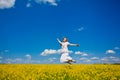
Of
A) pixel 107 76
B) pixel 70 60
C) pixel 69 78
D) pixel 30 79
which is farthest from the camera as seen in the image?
pixel 70 60

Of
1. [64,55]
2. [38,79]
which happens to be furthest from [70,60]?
[38,79]

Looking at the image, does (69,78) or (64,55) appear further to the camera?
(64,55)

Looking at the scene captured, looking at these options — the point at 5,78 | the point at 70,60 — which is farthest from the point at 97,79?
the point at 70,60

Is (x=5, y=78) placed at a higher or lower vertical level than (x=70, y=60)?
lower

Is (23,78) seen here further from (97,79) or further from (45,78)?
(97,79)

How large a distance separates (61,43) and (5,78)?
620 cm

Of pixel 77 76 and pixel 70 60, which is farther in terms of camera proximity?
pixel 70 60

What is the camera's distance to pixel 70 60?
1480cm

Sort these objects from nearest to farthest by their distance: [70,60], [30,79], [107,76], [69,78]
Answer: [30,79], [69,78], [107,76], [70,60]

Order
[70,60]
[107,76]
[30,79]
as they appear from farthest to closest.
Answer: [70,60]
[107,76]
[30,79]

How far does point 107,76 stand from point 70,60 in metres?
4.61

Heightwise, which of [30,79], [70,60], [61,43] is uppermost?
[61,43]

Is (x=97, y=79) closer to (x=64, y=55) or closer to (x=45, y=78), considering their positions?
(x=45, y=78)

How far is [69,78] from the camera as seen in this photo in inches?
381
